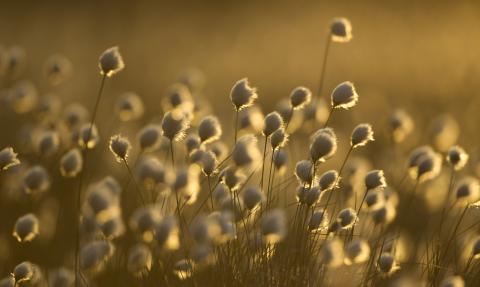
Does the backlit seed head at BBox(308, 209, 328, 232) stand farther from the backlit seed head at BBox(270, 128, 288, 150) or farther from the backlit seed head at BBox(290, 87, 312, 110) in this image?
the backlit seed head at BBox(290, 87, 312, 110)

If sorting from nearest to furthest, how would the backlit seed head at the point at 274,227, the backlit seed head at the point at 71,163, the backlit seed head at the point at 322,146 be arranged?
the backlit seed head at the point at 274,227, the backlit seed head at the point at 322,146, the backlit seed head at the point at 71,163

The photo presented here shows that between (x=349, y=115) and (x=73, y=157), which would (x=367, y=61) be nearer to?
(x=349, y=115)

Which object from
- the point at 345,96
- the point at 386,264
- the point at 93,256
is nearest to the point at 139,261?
the point at 93,256

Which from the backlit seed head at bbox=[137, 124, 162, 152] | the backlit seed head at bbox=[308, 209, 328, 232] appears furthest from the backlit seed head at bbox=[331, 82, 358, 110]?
the backlit seed head at bbox=[137, 124, 162, 152]

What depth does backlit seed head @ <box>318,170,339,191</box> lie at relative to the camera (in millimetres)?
2863

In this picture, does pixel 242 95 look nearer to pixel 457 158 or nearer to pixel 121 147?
pixel 121 147

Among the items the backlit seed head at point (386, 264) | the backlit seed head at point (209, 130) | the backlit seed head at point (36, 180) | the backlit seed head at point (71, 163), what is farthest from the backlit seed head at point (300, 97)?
→ the backlit seed head at point (36, 180)

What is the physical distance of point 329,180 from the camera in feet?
9.43

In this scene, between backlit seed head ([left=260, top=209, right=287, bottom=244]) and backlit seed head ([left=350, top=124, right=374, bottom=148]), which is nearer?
backlit seed head ([left=260, top=209, right=287, bottom=244])

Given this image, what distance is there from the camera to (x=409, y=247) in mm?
4094

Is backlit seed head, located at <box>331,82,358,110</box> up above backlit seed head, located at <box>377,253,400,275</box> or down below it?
above

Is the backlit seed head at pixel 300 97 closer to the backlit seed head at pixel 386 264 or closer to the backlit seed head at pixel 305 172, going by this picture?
the backlit seed head at pixel 305 172

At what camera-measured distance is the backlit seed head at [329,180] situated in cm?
286

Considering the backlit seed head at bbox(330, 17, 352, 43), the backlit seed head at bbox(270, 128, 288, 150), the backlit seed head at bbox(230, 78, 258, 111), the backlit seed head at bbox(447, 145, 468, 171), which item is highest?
the backlit seed head at bbox(330, 17, 352, 43)
